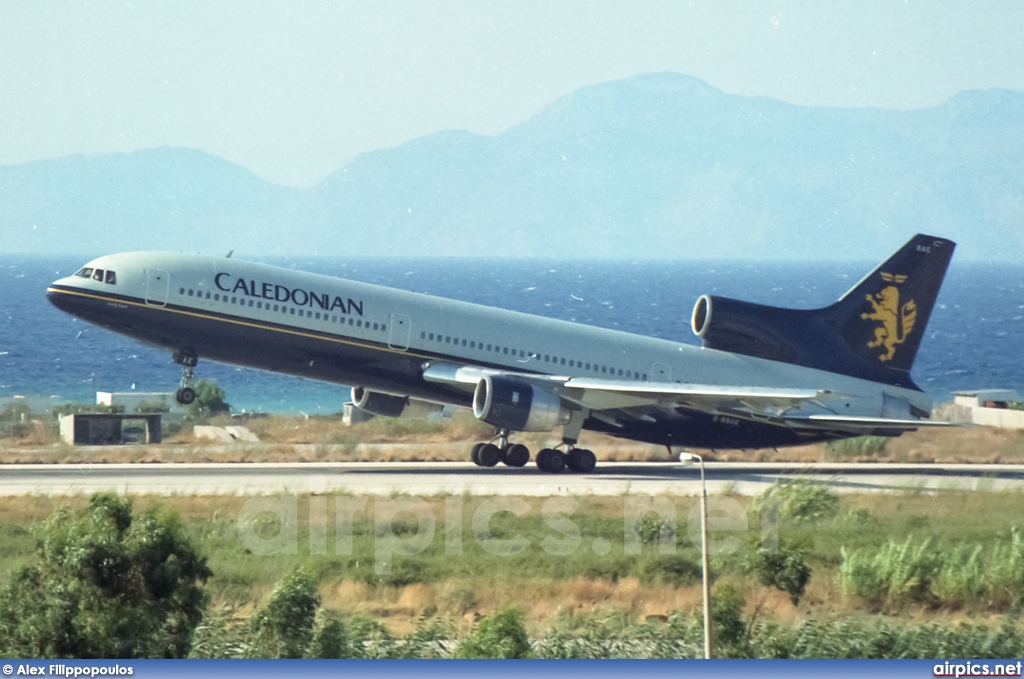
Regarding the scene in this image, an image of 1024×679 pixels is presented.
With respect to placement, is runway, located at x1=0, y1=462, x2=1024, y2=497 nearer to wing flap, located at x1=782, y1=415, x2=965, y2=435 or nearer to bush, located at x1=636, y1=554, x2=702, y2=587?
wing flap, located at x1=782, y1=415, x2=965, y2=435

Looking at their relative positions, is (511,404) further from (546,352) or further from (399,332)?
(399,332)

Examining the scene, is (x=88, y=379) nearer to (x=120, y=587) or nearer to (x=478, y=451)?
(x=478, y=451)

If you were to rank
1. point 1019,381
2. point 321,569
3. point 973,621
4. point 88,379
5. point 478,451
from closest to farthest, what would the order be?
point 973,621 < point 321,569 < point 478,451 < point 88,379 < point 1019,381

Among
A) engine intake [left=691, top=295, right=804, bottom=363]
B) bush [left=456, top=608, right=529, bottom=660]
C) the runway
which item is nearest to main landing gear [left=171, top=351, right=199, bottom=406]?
the runway

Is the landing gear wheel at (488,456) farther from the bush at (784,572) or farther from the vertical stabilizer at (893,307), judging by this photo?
the bush at (784,572)

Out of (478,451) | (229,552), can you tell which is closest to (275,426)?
(478,451)
